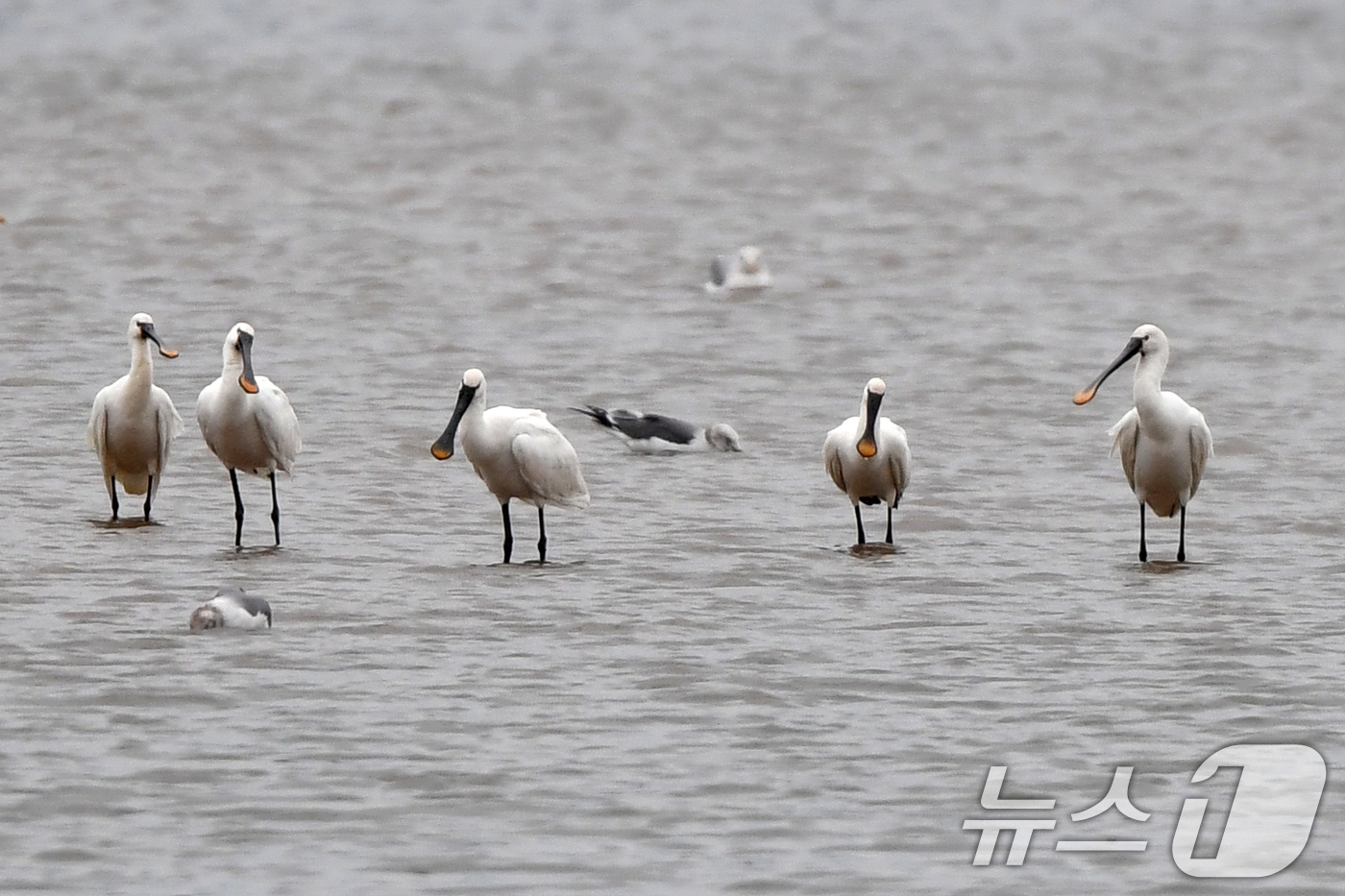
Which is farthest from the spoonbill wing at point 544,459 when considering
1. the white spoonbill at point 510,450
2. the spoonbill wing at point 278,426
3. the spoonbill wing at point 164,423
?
the spoonbill wing at point 164,423

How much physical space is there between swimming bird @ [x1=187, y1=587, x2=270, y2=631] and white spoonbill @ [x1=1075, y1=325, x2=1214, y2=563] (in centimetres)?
432

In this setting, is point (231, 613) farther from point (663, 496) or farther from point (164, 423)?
point (663, 496)

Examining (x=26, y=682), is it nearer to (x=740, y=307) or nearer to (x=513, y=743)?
(x=513, y=743)

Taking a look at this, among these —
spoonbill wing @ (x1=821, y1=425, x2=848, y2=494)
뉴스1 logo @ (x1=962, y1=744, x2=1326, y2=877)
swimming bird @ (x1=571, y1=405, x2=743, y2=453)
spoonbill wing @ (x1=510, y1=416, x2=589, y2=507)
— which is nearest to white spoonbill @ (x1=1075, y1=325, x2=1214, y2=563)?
spoonbill wing @ (x1=821, y1=425, x2=848, y2=494)

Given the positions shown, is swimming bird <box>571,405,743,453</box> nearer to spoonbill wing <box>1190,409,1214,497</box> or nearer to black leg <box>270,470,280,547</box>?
black leg <box>270,470,280,547</box>

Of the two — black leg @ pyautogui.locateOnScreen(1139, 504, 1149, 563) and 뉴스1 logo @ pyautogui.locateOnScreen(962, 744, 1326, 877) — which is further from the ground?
black leg @ pyautogui.locateOnScreen(1139, 504, 1149, 563)

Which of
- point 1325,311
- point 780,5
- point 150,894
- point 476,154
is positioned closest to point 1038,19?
point 780,5

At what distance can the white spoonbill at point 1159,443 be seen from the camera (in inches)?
534

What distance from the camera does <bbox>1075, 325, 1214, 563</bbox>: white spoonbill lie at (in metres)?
13.6

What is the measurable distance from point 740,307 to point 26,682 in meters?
12.2

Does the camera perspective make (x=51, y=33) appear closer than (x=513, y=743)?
No

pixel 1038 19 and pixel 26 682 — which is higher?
pixel 1038 19

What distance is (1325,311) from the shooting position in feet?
72.3

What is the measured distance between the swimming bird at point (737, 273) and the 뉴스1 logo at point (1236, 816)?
13.0 metres
